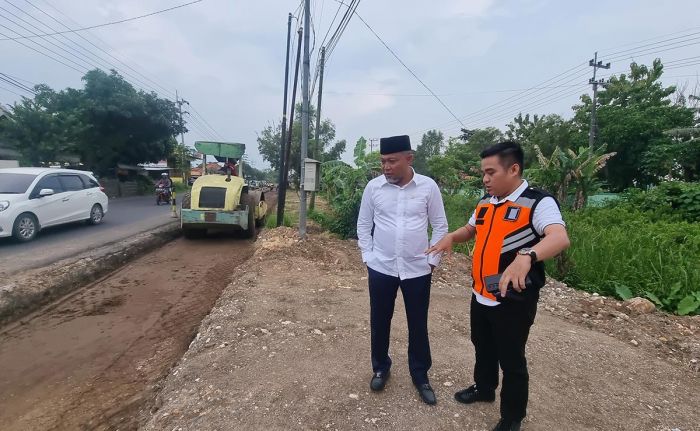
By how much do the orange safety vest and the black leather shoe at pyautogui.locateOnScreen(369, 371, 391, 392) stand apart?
1044mm

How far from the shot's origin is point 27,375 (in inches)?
137

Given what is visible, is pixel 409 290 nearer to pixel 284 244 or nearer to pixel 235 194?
pixel 284 244

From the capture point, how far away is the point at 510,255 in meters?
2.16

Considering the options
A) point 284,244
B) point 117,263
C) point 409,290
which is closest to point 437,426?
point 409,290

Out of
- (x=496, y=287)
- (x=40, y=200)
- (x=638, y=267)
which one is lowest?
(x=638, y=267)

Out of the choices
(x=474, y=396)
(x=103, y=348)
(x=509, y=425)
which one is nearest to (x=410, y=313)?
(x=474, y=396)

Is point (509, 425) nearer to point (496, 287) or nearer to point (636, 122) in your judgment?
point (496, 287)

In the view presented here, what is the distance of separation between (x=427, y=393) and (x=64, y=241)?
844 cm

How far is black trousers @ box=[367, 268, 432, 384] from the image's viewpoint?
2.71m

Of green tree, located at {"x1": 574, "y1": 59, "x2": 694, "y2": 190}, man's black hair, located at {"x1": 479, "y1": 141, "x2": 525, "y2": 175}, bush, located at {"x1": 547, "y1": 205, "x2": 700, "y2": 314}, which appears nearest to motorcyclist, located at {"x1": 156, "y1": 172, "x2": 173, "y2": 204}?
bush, located at {"x1": 547, "y1": 205, "x2": 700, "y2": 314}

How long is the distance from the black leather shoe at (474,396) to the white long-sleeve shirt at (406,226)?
0.88 metres

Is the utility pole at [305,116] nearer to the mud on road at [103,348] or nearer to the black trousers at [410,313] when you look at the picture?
the mud on road at [103,348]

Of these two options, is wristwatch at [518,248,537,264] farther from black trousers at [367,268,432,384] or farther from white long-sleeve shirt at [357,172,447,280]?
black trousers at [367,268,432,384]

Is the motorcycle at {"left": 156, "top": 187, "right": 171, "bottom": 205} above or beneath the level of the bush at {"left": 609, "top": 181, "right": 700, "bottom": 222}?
beneath
